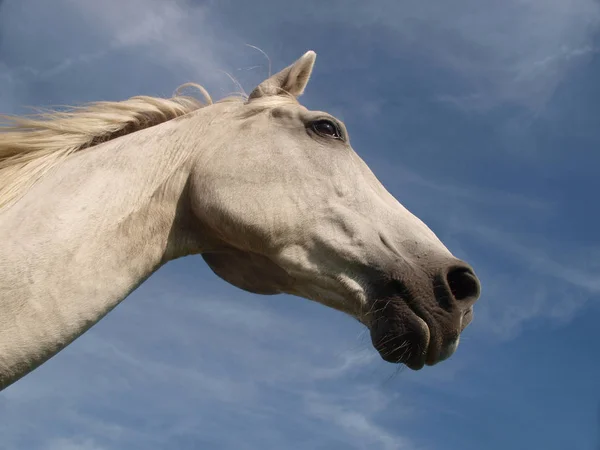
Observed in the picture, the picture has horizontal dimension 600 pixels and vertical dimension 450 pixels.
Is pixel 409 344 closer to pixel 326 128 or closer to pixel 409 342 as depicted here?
pixel 409 342

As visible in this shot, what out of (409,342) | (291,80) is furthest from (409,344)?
(291,80)

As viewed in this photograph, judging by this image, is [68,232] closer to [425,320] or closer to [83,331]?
[83,331]

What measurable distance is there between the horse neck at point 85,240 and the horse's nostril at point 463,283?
1.61m

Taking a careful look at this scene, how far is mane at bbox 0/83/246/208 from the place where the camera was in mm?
3570

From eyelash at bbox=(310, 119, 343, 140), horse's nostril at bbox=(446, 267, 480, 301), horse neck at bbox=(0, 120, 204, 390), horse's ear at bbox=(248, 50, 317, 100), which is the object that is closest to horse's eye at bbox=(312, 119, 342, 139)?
eyelash at bbox=(310, 119, 343, 140)

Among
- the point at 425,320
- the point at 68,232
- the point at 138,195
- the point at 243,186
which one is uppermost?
the point at 243,186

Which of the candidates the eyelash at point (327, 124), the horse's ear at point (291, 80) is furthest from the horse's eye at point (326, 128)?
the horse's ear at point (291, 80)

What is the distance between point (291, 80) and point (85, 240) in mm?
2138

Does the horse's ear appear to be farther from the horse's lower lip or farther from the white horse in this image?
the horse's lower lip

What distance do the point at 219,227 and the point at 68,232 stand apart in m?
0.90

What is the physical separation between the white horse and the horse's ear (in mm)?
244

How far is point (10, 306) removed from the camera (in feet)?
9.33

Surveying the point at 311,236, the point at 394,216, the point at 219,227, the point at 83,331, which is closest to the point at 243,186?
the point at 219,227

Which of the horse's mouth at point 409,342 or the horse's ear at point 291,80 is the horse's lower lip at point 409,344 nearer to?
the horse's mouth at point 409,342
